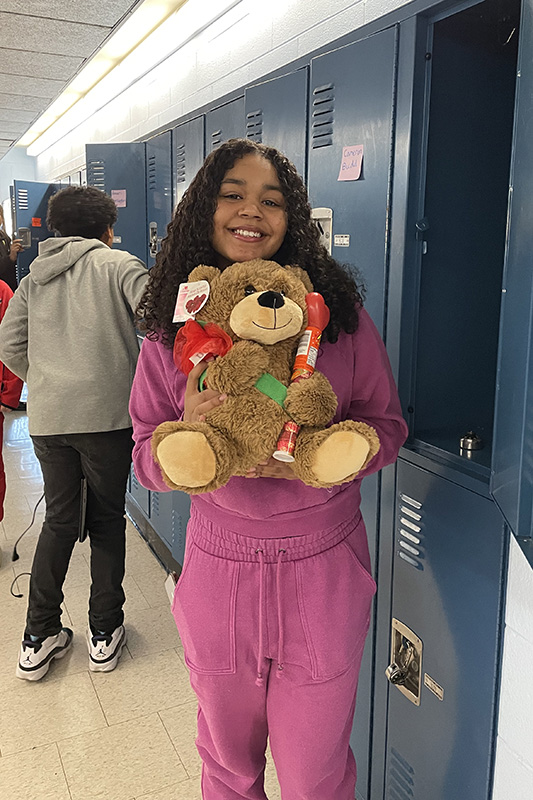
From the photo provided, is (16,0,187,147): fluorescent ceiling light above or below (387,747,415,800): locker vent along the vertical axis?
above

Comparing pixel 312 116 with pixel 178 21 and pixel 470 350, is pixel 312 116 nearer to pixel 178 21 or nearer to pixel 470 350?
pixel 470 350

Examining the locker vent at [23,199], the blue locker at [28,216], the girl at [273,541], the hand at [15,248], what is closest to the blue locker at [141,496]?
the girl at [273,541]

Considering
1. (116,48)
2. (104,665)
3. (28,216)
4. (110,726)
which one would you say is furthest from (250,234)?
(28,216)

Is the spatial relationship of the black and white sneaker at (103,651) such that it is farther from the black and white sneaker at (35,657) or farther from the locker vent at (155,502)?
the locker vent at (155,502)

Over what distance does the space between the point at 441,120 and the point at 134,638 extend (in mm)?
2114

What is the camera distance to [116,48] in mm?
4227

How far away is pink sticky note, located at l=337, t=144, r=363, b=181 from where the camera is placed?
1555mm

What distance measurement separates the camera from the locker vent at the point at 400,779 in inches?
61.4

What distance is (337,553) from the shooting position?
4.19 ft

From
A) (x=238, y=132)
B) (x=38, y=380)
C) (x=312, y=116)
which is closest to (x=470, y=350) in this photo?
(x=312, y=116)

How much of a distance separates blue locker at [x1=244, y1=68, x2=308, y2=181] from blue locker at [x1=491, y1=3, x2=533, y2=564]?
3.05 feet

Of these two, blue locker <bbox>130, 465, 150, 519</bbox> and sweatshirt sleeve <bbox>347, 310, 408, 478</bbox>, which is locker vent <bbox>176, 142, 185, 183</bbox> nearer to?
blue locker <bbox>130, 465, 150, 519</bbox>

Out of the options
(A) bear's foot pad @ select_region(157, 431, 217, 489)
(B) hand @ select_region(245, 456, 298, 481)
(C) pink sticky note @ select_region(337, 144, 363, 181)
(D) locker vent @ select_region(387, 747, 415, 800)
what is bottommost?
(D) locker vent @ select_region(387, 747, 415, 800)

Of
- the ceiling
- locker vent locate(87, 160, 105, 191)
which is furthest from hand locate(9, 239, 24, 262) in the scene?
locker vent locate(87, 160, 105, 191)
